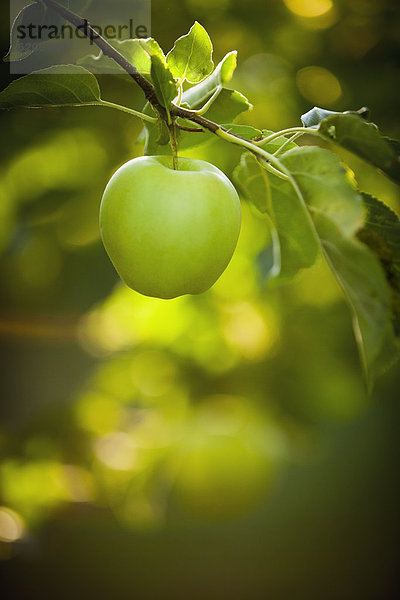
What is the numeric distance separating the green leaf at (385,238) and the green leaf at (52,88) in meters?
0.16

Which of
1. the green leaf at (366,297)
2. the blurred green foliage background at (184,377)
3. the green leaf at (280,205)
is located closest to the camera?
the green leaf at (366,297)

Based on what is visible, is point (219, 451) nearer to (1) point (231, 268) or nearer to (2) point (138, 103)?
(1) point (231, 268)

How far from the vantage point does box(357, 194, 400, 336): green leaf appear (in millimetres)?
244

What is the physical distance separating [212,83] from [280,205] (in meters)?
0.08

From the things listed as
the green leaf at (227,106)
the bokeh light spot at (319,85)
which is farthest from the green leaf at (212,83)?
the bokeh light spot at (319,85)

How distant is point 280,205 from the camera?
34 cm

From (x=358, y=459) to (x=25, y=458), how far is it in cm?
85

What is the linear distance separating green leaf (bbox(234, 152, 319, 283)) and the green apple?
0.03 m

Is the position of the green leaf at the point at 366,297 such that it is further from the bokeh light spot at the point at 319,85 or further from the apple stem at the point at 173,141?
the bokeh light spot at the point at 319,85

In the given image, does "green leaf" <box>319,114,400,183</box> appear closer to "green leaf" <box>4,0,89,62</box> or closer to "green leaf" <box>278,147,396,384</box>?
"green leaf" <box>278,147,396,384</box>

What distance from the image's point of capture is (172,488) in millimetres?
1169

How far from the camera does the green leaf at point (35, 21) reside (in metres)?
0.36

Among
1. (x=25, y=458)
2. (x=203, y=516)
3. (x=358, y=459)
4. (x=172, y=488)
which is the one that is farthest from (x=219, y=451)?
(x=358, y=459)

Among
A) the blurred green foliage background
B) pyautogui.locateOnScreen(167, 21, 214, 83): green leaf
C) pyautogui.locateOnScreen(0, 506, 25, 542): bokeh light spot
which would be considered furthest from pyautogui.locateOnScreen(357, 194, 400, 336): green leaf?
pyautogui.locateOnScreen(0, 506, 25, 542): bokeh light spot
